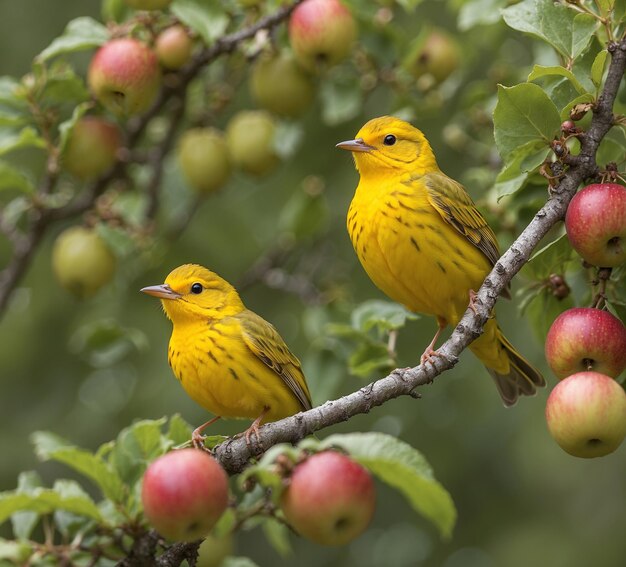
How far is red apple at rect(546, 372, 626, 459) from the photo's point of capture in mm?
3387

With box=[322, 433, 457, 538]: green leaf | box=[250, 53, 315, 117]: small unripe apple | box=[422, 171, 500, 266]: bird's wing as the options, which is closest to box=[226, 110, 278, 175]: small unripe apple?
box=[250, 53, 315, 117]: small unripe apple

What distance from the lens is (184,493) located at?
307cm

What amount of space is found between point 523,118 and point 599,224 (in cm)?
50

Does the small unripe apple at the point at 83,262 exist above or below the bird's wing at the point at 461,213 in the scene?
Answer: below

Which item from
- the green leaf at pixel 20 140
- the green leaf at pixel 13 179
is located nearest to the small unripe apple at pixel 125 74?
the green leaf at pixel 20 140

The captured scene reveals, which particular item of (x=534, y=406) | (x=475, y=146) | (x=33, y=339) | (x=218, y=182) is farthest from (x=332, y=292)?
(x=33, y=339)

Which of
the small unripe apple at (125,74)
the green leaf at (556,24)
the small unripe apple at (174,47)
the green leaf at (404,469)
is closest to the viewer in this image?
the green leaf at (404,469)

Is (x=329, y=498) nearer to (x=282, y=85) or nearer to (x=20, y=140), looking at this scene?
(x=20, y=140)

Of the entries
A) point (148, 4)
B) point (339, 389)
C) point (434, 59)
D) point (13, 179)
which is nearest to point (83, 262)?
point (13, 179)

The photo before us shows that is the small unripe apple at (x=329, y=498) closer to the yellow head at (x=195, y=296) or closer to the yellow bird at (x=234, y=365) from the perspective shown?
the yellow bird at (x=234, y=365)

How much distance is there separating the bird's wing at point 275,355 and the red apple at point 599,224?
4.88 feet

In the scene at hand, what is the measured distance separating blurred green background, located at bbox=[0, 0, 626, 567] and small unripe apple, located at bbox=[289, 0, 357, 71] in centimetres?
124

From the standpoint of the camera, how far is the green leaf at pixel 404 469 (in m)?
2.98

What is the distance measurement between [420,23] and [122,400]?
3.31 m
